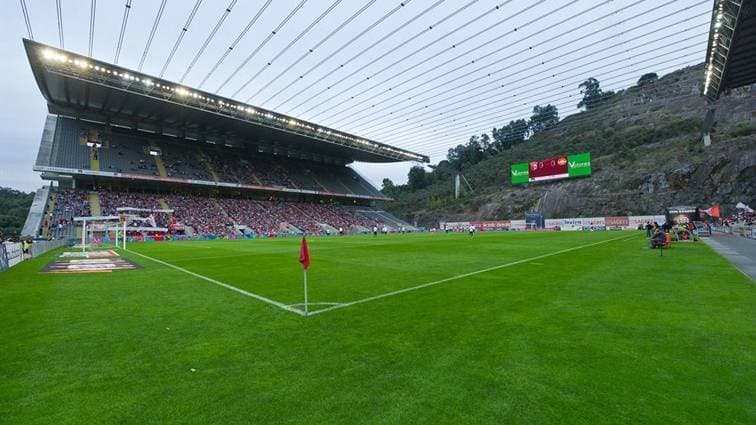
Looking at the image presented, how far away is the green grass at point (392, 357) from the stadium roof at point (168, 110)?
39821 millimetres

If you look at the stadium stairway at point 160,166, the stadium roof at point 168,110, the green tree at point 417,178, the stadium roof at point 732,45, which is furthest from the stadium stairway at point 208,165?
the green tree at point 417,178

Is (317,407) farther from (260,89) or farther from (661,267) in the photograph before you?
(260,89)

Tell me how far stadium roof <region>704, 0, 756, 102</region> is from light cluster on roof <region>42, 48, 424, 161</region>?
1851 inches

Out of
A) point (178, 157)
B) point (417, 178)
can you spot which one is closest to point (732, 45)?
point (178, 157)

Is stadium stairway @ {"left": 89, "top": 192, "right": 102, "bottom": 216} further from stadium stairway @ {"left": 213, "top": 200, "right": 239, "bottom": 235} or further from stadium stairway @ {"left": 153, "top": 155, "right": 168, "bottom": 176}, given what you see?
stadium stairway @ {"left": 213, "top": 200, "right": 239, "bottom": 235}

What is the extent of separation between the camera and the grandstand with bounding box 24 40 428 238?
43.2 metres

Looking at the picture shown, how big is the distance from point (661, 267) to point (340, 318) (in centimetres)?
1157

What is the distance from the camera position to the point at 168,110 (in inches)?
2090

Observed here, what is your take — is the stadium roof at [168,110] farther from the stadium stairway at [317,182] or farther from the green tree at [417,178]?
the green tree at [417,178]

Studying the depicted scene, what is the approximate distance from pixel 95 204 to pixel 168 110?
15.5 metres

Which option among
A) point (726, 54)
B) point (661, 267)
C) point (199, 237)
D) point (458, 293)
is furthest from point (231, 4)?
point (199, 237)

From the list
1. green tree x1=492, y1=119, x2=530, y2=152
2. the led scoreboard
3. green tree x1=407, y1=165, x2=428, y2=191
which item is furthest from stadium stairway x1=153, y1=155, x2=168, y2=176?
green tree x1=492, y1=119, x2=530, y2=152

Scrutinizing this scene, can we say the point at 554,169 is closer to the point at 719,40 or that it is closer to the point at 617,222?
the point at 617,222

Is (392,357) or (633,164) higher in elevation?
(633,164)
